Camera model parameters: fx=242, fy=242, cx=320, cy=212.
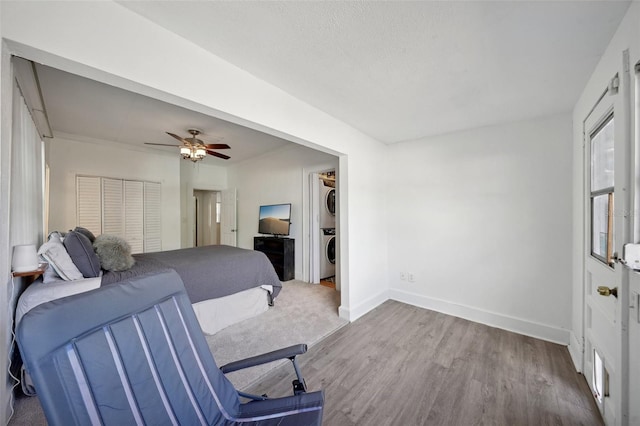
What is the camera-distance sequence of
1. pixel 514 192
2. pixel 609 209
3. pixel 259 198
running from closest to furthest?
pixel 609 209 < pixel 514 192 < pixel 259 198

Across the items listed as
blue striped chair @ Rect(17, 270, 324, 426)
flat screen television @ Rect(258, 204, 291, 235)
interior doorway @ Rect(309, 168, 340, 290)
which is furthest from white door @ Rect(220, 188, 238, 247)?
blue striped chair @ Rect(17, 270, 324, 426)

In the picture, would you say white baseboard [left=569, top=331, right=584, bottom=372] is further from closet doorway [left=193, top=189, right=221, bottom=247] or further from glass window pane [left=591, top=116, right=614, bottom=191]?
closet doorway [left=193, top=189, right=221, bottom=247]

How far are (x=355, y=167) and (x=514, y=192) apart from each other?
178cm

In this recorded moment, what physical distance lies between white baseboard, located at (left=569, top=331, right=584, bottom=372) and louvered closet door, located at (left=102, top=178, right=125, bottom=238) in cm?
616

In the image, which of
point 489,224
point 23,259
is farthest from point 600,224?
point 23,259

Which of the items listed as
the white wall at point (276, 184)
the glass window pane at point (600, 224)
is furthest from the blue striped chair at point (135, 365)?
the white wall at point (276, 184)

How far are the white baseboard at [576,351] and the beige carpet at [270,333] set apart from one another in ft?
6.63

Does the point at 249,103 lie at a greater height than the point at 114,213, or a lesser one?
greater

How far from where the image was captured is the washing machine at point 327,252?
179 inches

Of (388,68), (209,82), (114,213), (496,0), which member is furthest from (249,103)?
(114,213)

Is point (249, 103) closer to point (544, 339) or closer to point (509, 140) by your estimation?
point (509, 140)

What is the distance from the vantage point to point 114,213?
4301 millimetres

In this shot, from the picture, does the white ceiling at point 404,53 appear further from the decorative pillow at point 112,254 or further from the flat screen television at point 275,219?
the flat screen television at point 275,219

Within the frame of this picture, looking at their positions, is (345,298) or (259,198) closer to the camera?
(345,298)
